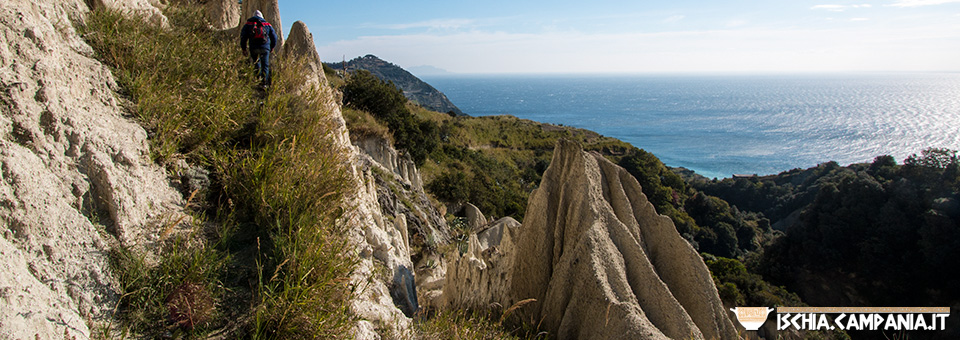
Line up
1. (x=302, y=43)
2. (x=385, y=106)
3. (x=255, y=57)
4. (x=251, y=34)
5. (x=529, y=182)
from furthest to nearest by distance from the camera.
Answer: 1. (x=529, y=182)
2. (x=385, y=106)
3. (x=302, y=43)
4. (x=255, y=57)
5. (x=251, y=34)

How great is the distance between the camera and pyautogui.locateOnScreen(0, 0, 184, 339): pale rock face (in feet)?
8.53

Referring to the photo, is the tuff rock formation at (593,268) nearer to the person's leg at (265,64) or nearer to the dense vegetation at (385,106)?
the person's leg at (265,64)

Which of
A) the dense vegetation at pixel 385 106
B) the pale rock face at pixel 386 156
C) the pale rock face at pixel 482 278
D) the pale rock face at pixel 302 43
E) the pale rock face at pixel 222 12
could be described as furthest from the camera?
the dense vegetation at pixel 385 106

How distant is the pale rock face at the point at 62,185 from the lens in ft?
8.53

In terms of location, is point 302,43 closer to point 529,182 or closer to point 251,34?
point 251,34

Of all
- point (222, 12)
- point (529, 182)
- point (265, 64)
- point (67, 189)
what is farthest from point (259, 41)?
point (529, 182)

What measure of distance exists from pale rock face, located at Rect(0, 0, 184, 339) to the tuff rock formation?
173 inches

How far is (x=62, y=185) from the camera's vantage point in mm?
3092

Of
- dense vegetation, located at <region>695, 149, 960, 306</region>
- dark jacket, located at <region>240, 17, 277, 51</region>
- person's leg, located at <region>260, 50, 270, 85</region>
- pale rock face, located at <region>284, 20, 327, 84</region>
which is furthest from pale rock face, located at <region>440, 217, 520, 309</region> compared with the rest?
dense vegetation, located at <region>695, 149, 960, 306</region>

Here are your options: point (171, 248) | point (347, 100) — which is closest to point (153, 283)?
point (171, 248)

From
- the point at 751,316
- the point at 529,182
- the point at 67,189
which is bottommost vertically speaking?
the point at 529,182

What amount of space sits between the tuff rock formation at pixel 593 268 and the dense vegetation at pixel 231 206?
3068 mm

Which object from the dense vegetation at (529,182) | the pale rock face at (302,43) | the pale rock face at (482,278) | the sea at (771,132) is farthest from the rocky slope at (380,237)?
the sea at (771,132)

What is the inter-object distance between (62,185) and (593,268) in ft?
17.5
